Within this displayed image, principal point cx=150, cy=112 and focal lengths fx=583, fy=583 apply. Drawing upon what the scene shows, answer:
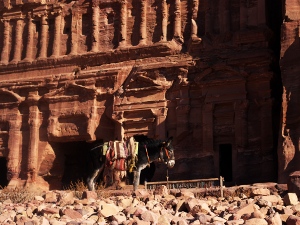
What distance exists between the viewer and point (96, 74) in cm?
2341

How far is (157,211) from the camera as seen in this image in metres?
10.5

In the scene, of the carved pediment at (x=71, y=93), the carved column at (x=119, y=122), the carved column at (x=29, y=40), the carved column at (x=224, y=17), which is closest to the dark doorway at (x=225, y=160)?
the carved column at (x=119, y=122)

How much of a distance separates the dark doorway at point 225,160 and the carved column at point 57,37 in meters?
8.38

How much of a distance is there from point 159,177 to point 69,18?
340 inches

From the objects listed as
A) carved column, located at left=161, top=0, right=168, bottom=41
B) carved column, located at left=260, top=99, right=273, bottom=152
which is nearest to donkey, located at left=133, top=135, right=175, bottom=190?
carved column, located at left=260, top=99, right=273, bottom=152

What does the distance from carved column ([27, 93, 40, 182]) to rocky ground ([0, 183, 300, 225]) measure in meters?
10.4

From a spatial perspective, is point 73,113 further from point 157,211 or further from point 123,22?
point 157,211

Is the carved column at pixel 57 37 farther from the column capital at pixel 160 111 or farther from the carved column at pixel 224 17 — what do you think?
the carved column at pixel 224 17

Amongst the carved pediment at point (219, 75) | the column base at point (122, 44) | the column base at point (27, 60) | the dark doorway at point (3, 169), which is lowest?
the dark doorway at point (3, 169)

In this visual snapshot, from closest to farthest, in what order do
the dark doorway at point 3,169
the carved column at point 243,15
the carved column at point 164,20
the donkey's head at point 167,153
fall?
the donkey's head at point 167,153
the carved column at point 243,15
the carved column at point 164,20
the dark doorway at point 3,169

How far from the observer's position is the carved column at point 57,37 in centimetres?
2480

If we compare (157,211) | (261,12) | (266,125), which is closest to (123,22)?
(261,12)

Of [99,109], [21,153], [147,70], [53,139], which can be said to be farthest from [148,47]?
[21,153]

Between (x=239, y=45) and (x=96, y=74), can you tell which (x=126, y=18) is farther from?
(x=239, y=45)
